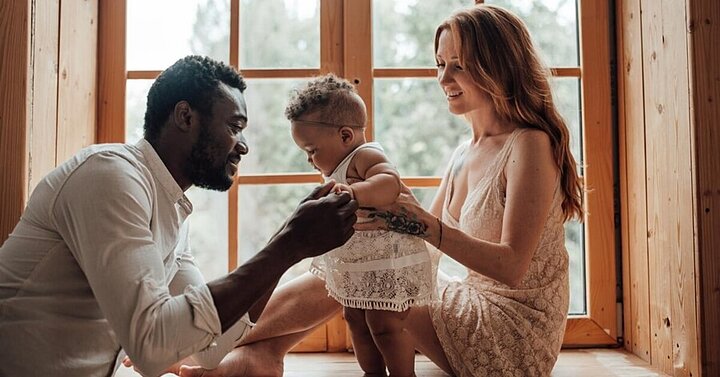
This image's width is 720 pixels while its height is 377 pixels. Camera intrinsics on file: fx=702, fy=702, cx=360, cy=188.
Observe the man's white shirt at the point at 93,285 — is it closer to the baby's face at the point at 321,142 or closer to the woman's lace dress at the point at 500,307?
the baby's face at the point at 321,142

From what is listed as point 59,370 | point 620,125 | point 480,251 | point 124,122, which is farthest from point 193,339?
point 620,125

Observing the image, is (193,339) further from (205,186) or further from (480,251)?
(480,251)

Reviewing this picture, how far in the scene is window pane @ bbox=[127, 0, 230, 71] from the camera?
2.27 m

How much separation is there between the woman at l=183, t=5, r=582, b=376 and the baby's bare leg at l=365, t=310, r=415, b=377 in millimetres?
106

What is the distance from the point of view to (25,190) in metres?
1.72

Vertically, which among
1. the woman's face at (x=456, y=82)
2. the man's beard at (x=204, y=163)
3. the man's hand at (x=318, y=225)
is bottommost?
the man's hand at (x=318, y=225)

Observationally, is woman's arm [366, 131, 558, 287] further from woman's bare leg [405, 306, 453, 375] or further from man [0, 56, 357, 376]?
man [0, 56, 357, 376]

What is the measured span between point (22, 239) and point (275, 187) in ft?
3.43

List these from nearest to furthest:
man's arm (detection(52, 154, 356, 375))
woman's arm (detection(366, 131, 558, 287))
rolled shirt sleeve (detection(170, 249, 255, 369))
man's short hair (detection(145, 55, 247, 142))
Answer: man's arm (detection(52, 154, 356, 375)), man's short hair (detection(145, 55, 247, 142)), rolled shirt sleeve (detection(170, 249, 255, 369)), woman's arm (detection(366, 131, 558, 287))

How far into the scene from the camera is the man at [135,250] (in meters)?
1.17

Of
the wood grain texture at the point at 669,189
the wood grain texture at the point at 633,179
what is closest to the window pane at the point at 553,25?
the wood grain texture at the point at 633,179

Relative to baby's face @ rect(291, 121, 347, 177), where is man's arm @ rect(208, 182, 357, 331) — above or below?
below

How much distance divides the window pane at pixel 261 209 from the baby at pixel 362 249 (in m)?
0.50

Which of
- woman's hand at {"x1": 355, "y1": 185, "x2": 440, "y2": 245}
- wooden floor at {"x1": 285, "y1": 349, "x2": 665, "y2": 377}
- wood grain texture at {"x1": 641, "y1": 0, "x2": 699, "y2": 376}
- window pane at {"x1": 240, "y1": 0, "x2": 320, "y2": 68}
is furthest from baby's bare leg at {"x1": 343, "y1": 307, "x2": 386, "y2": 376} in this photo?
window pane at {"x1": 240, "y1": 0, "x2": 320, "y2": 68}
